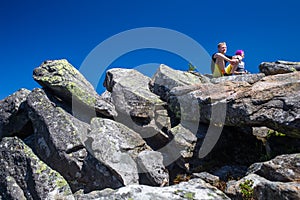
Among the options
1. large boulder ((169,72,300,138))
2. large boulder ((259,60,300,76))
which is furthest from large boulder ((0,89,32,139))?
→ large boulder ((259,60,300,76))

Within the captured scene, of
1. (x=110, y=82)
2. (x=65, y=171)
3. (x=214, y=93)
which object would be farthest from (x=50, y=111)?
(x=214, y=93)

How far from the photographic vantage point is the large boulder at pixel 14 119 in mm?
17016

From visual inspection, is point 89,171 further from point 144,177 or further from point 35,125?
point 35,125

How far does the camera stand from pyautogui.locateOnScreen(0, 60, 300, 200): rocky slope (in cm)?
1220

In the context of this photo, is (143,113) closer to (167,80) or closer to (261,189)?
(167,80)

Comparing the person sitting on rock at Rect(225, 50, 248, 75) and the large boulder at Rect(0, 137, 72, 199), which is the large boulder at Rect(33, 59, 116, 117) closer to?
the large boulder at Rect(0, 137, 72, 199)

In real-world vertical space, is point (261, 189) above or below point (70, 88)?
below

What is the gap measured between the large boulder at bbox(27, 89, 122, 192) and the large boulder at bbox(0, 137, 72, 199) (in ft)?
1.56

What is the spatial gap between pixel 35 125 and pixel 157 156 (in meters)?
7.86

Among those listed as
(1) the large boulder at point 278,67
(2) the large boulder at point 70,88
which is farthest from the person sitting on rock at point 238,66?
(2) the large boulder at point 70,88

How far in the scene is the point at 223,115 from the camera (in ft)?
43.8

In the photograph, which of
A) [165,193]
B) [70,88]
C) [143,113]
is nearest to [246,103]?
[143,113]

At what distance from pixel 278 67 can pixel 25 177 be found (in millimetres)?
15671

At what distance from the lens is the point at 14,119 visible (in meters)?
17.2
